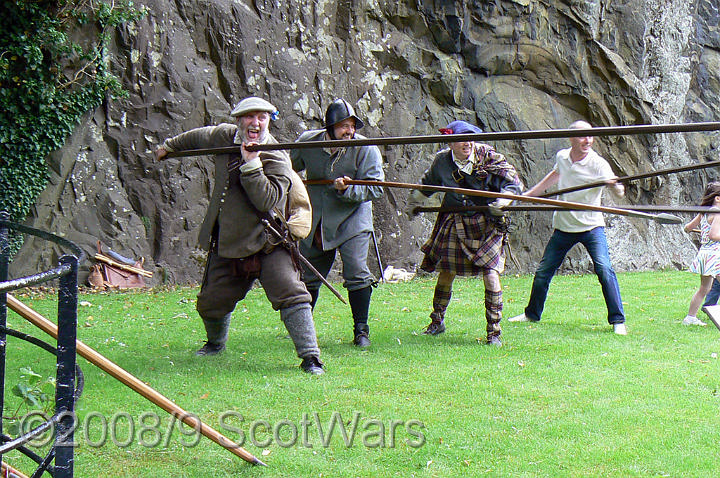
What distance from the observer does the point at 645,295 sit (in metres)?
9.67

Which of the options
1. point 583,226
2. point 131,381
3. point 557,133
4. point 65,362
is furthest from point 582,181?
point 65,362

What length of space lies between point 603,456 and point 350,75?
960 centimetres

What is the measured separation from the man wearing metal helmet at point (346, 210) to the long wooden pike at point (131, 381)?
2.88m

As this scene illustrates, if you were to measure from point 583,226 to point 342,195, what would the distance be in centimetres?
245

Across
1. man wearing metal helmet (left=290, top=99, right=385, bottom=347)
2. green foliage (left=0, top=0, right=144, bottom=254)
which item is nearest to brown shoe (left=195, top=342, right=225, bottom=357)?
man wearing metal helmet (left=290, top=99, right=385, bottom=347)

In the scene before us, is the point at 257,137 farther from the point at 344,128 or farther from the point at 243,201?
the point at 344,128

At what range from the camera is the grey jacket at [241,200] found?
5211mm

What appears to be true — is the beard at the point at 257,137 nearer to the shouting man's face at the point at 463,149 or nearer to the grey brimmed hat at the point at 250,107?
the grey brimmed hat at the point at 250,107

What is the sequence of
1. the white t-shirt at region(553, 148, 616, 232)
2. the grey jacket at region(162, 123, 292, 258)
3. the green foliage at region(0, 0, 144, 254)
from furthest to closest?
the green foliage at region(0, 0, 144, 254) → the white t-shirt at region(553, 148, 616, 232) → the grey jacket at region(162, 123, 292, 258)

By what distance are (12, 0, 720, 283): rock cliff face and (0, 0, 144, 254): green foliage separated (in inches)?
10.2

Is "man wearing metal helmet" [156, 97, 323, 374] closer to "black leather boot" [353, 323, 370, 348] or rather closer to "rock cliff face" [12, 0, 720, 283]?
"black leather boot" [353, 323, 370, 348]

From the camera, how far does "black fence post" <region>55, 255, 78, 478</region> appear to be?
2.12 metres

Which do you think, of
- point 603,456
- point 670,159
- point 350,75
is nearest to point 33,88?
point 350,75

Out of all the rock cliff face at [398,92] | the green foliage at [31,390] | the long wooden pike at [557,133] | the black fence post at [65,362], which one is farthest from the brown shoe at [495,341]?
the rock cliff face at [398,92]
